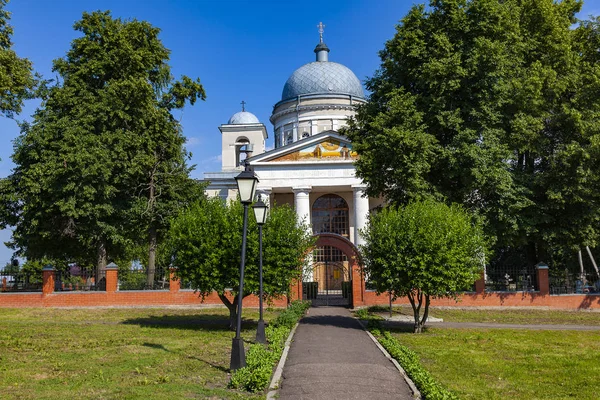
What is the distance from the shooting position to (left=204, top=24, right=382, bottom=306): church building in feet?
93.4

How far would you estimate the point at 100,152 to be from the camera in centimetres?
2492

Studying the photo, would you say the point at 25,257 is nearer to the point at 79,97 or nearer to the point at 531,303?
the point at 79,97

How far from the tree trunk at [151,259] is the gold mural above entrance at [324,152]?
473 inches

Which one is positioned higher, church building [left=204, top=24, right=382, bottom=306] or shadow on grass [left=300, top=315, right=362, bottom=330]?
church building [left=204, top=24, right=382, bottom=306]

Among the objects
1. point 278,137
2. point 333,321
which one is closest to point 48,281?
point 333,321

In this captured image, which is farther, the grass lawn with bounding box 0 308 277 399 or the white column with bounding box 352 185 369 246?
the white column with bounding box 352 185 369 246

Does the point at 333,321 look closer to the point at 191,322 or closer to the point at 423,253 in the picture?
the point at 423,253

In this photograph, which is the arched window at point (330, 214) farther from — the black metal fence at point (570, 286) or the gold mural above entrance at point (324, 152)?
the black metal fence at point (570, 286)

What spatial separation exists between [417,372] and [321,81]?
135 ft

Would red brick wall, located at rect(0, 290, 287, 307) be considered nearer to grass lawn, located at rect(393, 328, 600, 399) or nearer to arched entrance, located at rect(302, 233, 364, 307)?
arched entrance, located at rect(302, 233, 364, 307)

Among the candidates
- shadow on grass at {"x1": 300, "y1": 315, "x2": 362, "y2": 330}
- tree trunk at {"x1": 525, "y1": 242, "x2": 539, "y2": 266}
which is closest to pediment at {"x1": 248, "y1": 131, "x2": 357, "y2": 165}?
tree trunk at {"x1": 525, "y1": 242, "x2": 539, "y2": 266}

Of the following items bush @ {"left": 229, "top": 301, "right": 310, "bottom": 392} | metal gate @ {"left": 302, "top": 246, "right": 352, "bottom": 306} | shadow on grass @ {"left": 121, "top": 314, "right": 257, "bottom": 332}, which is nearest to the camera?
bush @ {"left": 229, "top": 301, "right": 310, "bottom": 392}

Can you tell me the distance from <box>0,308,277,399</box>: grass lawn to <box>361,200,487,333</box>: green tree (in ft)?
14.9

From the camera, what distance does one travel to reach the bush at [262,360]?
8375mm
